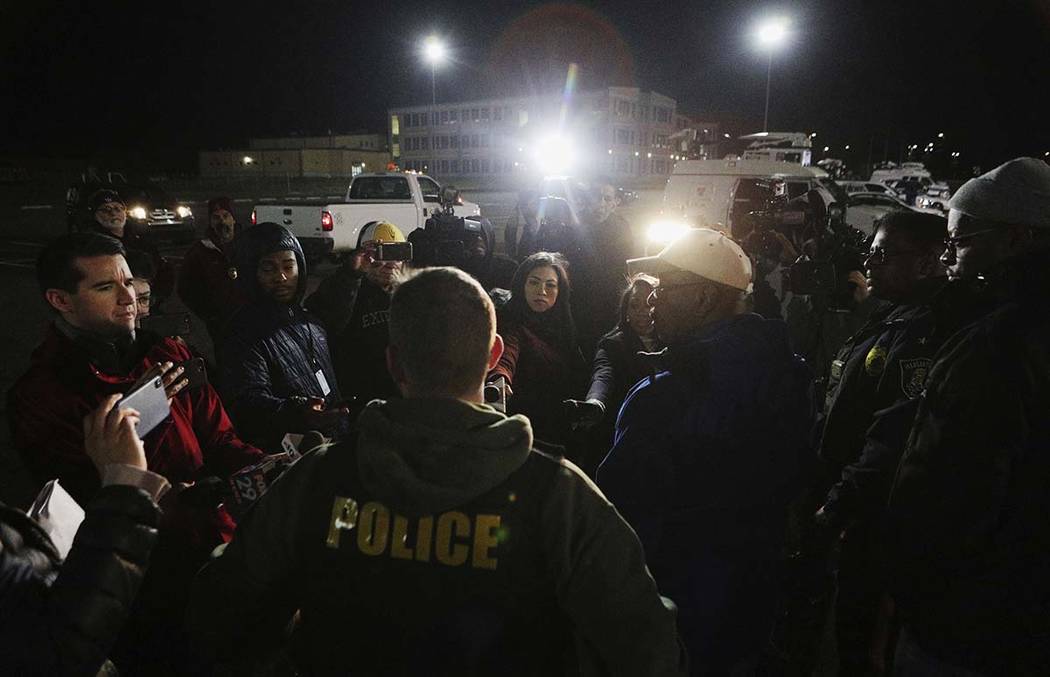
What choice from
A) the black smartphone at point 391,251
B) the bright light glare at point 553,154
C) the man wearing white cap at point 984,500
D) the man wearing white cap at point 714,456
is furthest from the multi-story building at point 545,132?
the man wearing white cap at point 984,500

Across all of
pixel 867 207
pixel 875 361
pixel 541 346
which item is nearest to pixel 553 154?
pixel 867 207

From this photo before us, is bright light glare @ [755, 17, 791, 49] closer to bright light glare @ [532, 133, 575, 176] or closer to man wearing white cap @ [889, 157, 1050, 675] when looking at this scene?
bright light glare @ [532, 133, 575, 176]

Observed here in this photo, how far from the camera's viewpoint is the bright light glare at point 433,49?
25188 mm

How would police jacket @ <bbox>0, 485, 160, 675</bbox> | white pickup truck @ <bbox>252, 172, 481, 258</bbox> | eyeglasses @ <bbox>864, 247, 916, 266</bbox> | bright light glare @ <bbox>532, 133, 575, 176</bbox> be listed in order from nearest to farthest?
police jacket @ <bbox>0, 485, 160, 675</bbox>
eyeglasses @ <bbox>864, 247, 916, 266</bbox>
white pickup truck @ <bbox>252, 172, 481, 258</bbox>
bright light glare @ <bbox>532, 133, 575, 176</bbox>

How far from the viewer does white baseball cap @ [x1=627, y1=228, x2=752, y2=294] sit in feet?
7.39

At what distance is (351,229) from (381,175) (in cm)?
260

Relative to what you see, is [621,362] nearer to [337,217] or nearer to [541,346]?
[541,346]

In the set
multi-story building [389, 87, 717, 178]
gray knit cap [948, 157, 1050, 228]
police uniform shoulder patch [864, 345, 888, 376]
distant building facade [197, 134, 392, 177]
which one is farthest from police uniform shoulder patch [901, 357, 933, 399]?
distant building facade [197, 134, 392, 177]

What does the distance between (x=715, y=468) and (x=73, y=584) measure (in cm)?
180

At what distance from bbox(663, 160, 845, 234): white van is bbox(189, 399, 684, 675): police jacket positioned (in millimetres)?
11897

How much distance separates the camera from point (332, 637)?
1422mm

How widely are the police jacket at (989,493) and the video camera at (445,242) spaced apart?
5035 mm

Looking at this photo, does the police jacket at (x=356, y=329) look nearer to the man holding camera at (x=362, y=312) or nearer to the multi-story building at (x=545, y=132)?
the man holding camera at (x=362, y=312)

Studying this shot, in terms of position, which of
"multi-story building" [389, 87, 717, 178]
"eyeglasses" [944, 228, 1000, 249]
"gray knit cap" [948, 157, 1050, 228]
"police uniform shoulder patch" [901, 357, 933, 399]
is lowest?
"police uniform shoulder patch" [901, 357, 933, 399]
